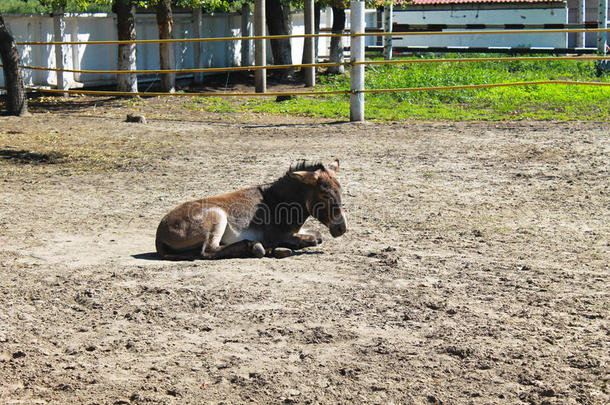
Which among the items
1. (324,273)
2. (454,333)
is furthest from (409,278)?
(454,333)

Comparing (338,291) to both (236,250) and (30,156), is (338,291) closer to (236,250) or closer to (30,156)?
(236,250)

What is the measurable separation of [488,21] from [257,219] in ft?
92.2

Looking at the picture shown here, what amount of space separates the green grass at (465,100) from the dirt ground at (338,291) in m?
3.35

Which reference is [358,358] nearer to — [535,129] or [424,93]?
[535,129]

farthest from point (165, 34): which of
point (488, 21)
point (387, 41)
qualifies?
point (488, 21)

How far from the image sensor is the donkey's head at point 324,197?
6520mm

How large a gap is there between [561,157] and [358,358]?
6.83 meters

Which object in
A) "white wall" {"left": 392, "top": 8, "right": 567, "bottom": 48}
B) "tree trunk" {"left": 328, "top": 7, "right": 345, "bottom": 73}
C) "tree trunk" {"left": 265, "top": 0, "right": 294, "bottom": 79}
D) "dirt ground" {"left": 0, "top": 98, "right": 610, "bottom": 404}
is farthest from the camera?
"white wall" {"left": 392, "top": 8, "right": 567, "bottom": 48}

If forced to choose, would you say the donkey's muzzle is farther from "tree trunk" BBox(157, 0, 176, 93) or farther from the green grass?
"tree trunk" BBox(157, 0, 176, 93)

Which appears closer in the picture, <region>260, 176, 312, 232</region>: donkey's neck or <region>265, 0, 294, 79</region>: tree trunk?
<region>260, 176, 312, 232</region>: donkey's neck

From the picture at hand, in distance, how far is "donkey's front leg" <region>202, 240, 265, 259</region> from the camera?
660cm

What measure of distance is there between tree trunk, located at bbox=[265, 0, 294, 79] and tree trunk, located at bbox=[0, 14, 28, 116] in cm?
800

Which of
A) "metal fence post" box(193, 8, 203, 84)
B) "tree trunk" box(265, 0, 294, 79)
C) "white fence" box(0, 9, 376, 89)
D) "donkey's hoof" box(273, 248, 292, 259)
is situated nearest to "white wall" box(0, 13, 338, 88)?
"white fence" box(0, 9, 376, 89)

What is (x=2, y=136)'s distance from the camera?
44.3 ft
